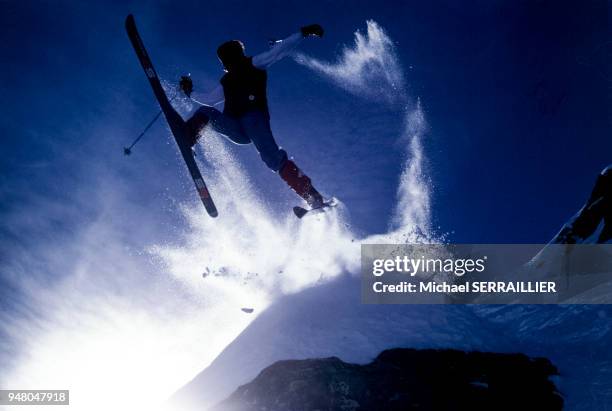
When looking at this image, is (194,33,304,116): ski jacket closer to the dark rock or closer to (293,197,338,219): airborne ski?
(293,197,338,219): airborne ski

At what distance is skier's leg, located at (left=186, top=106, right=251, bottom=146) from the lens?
501 cm

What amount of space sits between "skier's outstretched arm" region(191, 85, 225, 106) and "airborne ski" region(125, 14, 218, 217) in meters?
0.45

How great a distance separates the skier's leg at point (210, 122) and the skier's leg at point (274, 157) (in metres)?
0.19

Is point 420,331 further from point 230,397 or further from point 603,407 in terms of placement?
point 603,407

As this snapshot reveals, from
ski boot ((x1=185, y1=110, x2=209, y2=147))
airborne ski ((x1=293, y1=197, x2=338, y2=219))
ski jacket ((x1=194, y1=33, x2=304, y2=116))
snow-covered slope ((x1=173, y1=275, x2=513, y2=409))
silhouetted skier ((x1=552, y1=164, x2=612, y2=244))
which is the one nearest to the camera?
ski jacket ((x1=194, y1=33, x2=304, y2=116))

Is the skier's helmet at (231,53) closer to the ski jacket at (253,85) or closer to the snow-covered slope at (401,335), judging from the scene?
the ski jacket at (253,85)

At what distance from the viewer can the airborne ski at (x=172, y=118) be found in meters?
5.18

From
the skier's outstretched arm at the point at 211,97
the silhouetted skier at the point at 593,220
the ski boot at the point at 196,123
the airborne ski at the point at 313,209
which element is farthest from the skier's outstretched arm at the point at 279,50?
the silhouetted skier at the point at 593,220

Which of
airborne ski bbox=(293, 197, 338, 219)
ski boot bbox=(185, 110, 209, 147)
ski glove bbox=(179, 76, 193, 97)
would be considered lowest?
airborne ski bbox=(293, 197, 338, 219)

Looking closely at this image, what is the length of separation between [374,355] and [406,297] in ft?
9.28

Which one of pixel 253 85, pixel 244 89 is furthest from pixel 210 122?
pixel 253 85

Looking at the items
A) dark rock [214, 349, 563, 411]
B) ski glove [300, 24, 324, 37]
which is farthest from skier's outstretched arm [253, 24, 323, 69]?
dark rock [214, 349, 563, 411]

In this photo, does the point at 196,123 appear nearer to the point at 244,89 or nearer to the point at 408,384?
the point at 244,89

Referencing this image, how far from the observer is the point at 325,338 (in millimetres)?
9305
